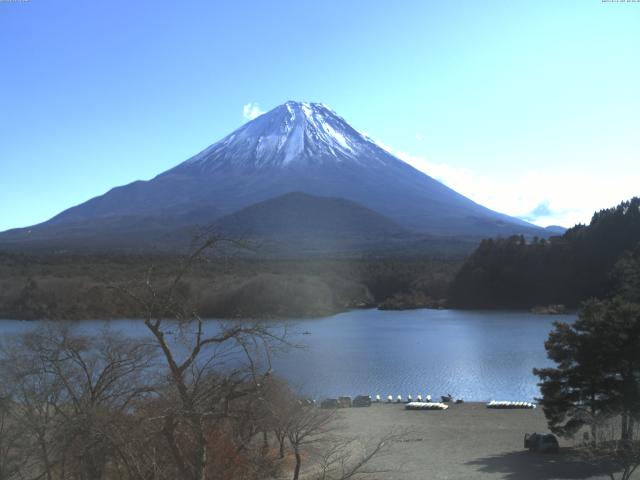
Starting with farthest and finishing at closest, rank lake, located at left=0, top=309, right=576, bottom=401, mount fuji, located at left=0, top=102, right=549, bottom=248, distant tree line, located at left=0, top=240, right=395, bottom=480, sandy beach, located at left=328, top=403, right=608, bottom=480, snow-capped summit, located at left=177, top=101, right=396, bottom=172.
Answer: snow-capped summit, located at left=177, top=101, right=396, bottom=172 → mount fuji, located at left=0, top=102, right=549, bottom=248 → lake, located at left=0, top=309, right=576, bottom=401 → sandy beach, located at left=328, top=403, right=608, bottom=480 → distant tree line, located at left=0, top=240, right=395, bottom=480

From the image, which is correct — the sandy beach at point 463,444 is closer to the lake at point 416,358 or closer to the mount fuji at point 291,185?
the lake at point 416,358

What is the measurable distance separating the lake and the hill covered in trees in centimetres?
954

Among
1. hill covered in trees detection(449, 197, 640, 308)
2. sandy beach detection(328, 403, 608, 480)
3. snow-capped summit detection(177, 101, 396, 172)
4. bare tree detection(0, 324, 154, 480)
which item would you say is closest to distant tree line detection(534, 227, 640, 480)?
sandy beach detection(328, 403, 608, 480)

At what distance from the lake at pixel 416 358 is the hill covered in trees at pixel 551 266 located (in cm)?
954

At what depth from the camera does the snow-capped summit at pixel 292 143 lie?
92.5 metres

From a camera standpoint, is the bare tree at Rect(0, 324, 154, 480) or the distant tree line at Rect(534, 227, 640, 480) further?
the distant tree line at Rect(534, 227, 640, 480)

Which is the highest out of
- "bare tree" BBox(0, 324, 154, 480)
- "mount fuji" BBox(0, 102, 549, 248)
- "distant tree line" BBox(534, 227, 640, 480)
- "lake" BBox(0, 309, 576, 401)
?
"mount fuji" BBox(0, 102, 549, 248)

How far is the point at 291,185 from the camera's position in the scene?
8556 cm

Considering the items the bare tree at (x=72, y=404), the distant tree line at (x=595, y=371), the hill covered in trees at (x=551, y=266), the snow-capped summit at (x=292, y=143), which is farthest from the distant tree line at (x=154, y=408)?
the snow-capped summit at (x=292, y=143)

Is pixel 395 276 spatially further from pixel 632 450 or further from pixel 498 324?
pixel 632 450

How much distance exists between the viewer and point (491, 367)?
20.9m

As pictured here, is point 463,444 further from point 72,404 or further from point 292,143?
point 292,143

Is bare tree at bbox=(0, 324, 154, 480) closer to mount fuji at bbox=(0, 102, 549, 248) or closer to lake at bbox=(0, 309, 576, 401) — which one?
lake at bbox=(0, 309, 576, 401)

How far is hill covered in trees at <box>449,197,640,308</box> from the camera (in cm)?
4272
